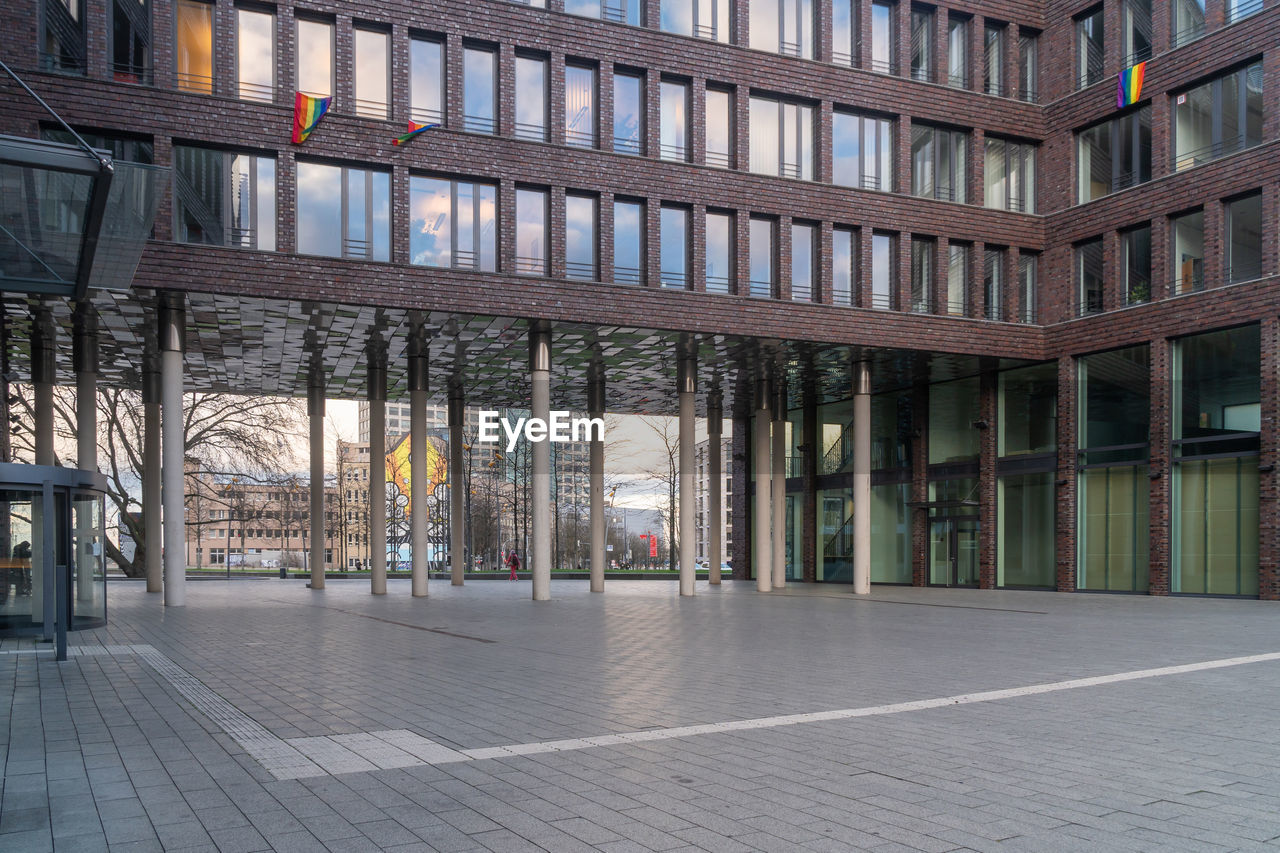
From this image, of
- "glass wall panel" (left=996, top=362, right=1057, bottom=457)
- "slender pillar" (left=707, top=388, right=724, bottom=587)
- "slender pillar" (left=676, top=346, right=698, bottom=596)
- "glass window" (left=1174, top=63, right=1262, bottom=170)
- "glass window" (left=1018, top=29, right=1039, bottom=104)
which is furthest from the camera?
"slender pillar" (left=707, top=388, right=724, bottom=587)

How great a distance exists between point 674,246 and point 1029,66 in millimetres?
14146

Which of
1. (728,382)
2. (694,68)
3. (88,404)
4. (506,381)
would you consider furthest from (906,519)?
(88,404)

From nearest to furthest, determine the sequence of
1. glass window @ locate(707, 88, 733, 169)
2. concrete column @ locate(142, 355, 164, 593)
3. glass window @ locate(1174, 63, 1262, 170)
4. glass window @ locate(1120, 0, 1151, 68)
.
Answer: glass window @ locate(1174, 63, 1262, 170) < glass window @ locate(707, 88, 733, 169) < glass window @ locate(1120, 0, 1151, 68) < concrete column @ locate(142, 355, 164, 593)

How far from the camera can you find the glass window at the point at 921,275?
3141cm

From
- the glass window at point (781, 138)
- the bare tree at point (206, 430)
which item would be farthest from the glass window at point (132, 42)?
the bare tree at point (206, 430)

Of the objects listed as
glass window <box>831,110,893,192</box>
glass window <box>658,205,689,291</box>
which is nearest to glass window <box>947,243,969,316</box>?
glass window <box>831,110,893,192</box>

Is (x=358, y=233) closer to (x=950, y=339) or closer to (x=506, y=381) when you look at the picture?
(x=506, y=381)

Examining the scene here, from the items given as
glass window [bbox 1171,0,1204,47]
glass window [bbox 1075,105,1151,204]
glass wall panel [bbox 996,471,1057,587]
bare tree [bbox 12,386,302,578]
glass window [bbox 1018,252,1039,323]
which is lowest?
glass wall panel [bbox 996,471,1057,587]

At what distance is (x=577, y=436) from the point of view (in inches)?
1795

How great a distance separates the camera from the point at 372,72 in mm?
26203

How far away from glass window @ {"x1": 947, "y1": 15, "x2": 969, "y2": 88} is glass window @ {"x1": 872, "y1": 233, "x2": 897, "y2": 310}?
19.5ft

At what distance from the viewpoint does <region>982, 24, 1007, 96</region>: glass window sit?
33.0 metres

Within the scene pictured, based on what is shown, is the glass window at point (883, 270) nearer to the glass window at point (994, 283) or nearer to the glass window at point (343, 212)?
the glass window at point (994, 283)

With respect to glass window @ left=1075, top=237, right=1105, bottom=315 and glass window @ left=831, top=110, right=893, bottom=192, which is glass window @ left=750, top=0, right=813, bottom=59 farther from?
glass window @ left=1075, top=237, right=1105, bottom=315
